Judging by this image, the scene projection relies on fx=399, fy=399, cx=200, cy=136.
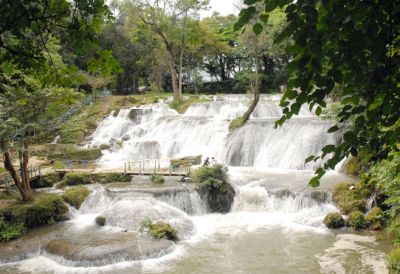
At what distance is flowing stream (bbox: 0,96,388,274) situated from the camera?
1016cm

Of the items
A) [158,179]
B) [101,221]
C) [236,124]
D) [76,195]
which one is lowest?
[101,221]

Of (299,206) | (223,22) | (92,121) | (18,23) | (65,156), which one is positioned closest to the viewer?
(18,23)

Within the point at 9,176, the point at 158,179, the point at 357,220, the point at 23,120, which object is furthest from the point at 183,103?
the point at 357,220

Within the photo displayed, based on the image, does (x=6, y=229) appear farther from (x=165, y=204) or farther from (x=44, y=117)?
(x=165, y=204)

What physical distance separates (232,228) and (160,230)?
252cm

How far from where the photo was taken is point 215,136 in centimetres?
2250

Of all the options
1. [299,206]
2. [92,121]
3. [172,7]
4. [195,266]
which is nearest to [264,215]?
[299,206]

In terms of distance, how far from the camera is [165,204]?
14.2m

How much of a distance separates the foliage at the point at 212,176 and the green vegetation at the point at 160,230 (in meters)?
3.21

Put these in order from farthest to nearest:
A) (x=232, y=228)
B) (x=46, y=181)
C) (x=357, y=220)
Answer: (x=46, y=181) → (x=232, y=228) → (x=357, y=220)

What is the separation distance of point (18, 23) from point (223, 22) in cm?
4391

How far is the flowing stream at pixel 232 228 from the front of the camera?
1016 centimetres

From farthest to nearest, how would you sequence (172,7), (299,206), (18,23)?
1. (172,7)
2. (299,206)
3. (18,23)

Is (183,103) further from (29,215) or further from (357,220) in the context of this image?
(357,220)
